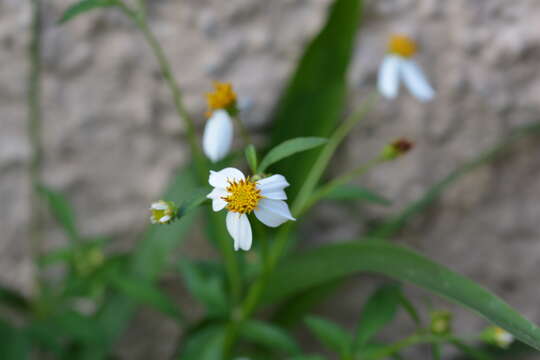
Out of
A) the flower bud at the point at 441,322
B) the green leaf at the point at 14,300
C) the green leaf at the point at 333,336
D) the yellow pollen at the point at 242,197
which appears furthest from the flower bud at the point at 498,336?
the green leaf at the point at 14,300

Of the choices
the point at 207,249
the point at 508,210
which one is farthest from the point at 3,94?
the point at 508,210

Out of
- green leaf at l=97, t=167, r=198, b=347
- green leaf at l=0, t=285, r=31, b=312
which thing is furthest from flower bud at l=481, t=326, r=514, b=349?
green leaf at l=0, t=285, r=31, b=312

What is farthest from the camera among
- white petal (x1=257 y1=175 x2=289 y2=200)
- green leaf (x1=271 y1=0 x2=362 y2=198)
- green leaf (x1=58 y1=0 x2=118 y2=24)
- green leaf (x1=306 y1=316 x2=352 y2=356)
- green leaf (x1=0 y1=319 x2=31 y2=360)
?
green leaf (x1=271 y1=0 x2=362 y2=198)

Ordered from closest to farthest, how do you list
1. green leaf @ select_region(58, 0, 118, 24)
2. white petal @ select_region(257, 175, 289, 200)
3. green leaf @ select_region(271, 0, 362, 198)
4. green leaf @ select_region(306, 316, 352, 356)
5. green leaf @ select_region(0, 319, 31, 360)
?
white petal @ select_region(257, 175, 289, 200) < green leaf @ select_region(58, 0, 118, 24) < green leaf @ select_region(306, 316, 352, 356) < green leaf @ select_region(0, 319, 31, 360) < green leaf @ select_region(271, 0, 362, 198)

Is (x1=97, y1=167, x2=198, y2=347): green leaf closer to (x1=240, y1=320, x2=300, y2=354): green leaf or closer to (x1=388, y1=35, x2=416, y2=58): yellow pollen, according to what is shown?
(x1=240, y1=320, x2=300, y2=354): green leaf

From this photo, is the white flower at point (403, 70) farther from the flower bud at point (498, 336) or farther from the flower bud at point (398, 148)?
the flower bud at point (498, 336)
